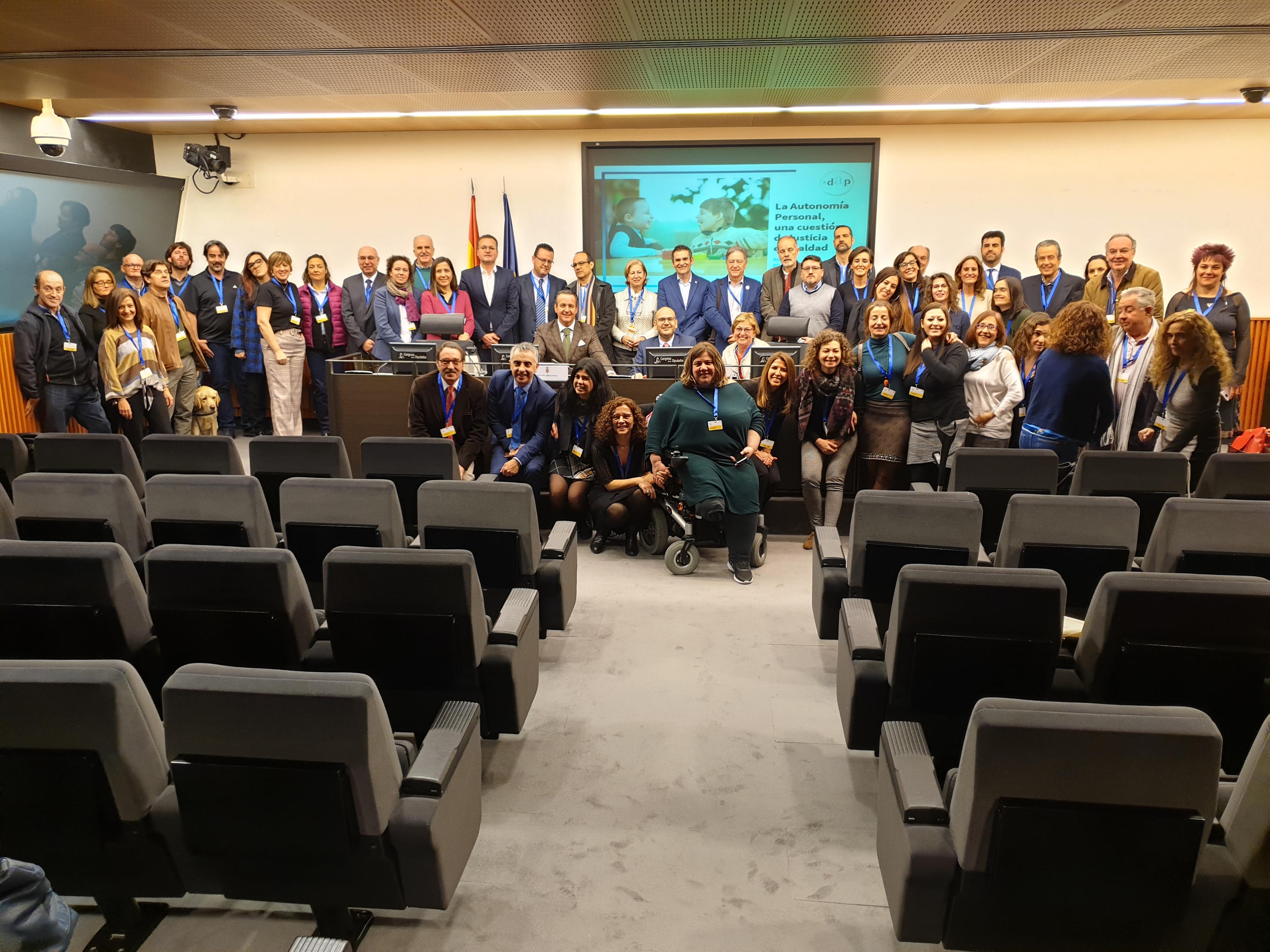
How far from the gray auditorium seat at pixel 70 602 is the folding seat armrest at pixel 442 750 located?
0.95 meters

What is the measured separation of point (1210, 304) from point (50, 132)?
8.26m

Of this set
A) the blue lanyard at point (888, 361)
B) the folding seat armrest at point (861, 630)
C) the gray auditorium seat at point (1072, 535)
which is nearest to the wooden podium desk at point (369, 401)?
the blue lanyard at point (888, 361)

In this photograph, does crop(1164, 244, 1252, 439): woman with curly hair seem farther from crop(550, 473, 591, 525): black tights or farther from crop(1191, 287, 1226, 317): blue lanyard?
crop(550, 473, 591, 525): black tights

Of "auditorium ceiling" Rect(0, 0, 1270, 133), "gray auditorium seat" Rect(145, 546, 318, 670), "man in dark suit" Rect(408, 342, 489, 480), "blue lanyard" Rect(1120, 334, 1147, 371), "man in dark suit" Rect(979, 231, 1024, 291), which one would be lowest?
"gray auditorium seat" Rect(145, 546, 318, 670)

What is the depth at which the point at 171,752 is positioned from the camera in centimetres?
173

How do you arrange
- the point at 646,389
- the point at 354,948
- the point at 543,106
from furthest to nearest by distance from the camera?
1. the point at 543,106
2. the point at 646,389
3. the point at 354,948

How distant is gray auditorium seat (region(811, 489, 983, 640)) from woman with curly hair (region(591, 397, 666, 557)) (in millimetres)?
1845

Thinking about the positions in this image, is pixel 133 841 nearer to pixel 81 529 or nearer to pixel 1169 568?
pixel 81 529

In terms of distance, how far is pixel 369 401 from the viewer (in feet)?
19.8

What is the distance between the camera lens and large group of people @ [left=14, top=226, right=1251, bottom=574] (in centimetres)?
445

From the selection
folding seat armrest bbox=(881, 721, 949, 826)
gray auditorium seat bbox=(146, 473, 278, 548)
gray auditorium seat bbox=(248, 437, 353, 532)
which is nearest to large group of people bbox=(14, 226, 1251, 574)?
gray auditorium seat bbox=(248, 437, 353, 532)

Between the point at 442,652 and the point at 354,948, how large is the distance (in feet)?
2.42

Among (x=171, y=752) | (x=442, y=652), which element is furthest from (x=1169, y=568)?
(x=171, y=752)

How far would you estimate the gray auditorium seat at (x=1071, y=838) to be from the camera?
1.53 meters
